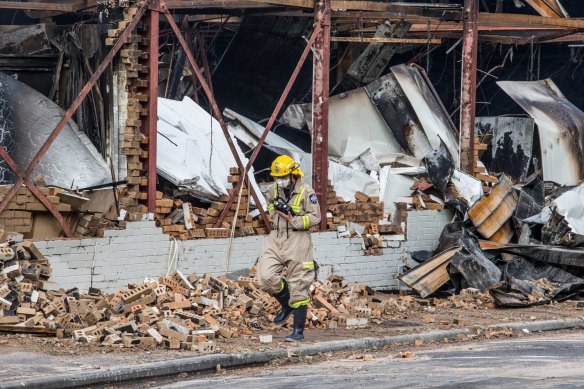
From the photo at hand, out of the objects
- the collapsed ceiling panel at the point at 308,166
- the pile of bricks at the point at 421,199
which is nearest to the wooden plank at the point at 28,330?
the collapsed ceiling panel at the point at 308,166

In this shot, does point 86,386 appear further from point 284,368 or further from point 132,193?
point 132,193

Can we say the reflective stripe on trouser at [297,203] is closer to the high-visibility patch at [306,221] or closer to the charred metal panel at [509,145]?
the high-visibility patch at [306,221]

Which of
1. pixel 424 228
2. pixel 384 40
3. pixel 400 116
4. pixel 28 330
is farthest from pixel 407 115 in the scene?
pixel 28 330

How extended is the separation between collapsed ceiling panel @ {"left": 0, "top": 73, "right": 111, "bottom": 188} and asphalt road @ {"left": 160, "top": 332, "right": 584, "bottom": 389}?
14.7 feet

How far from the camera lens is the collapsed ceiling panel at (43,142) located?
14.0 m

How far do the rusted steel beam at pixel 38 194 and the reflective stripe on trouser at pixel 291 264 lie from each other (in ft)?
8.35

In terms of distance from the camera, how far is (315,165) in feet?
54.8

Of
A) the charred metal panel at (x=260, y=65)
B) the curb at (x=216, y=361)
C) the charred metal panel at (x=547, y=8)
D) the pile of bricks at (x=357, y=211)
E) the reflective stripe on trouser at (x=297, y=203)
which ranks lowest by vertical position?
the curb at (x=216, y=361)

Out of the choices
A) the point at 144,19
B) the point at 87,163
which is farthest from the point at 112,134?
the point at 144,19

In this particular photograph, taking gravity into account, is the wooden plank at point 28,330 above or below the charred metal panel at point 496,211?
below

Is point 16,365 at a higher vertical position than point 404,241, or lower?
lower

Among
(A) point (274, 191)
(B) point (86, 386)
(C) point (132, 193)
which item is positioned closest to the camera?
(B) point (86, 386)

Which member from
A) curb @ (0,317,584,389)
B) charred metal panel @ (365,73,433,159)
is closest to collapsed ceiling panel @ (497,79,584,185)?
charred metal panel @ (365,73,433,159)

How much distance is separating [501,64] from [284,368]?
43.0 feet
